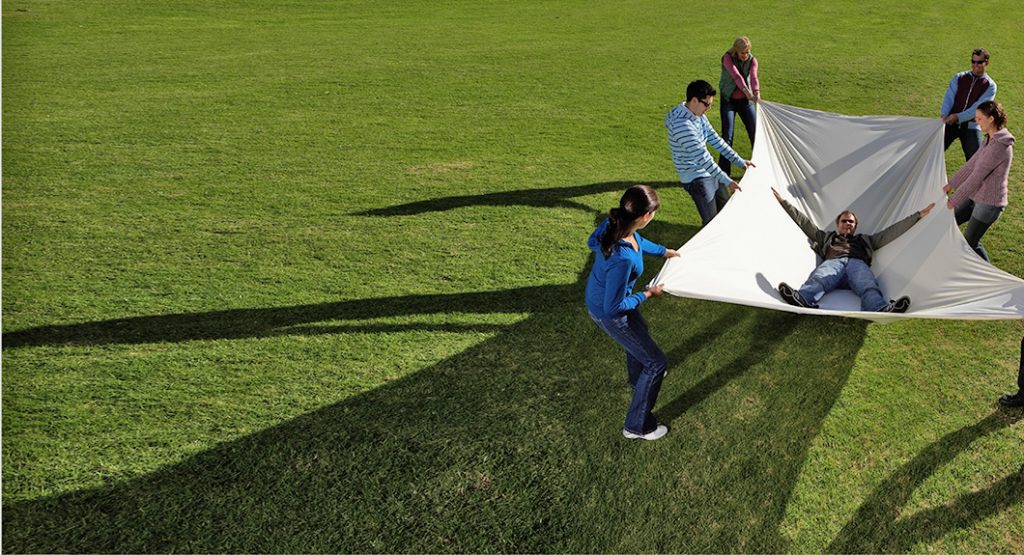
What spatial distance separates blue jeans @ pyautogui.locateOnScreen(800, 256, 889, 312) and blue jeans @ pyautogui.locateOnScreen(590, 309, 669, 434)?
172cm

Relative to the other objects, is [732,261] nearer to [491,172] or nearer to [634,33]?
[491,172]

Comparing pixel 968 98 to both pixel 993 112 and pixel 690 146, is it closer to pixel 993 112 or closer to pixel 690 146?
pixel 993 112

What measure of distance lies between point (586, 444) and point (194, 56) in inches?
511

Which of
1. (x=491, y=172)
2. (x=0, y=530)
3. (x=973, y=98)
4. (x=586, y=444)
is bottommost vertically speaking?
(x=0, y=530)

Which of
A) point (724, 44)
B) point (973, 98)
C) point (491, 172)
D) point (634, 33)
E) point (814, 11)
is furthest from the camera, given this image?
point (814, 11)

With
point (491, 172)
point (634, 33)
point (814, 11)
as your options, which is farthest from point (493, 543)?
point (814, 11)

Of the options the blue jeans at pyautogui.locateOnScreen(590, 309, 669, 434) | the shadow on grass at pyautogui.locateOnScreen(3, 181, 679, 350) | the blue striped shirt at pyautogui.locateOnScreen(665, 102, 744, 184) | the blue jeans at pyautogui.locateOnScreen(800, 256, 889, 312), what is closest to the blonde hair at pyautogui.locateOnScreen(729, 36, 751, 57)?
the blue striped shirt at pyautogui.locateOnScreen(665, 102, 744, 184)

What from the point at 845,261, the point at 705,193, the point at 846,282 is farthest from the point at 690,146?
the point at 846,282

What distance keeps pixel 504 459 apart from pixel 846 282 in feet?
10.4

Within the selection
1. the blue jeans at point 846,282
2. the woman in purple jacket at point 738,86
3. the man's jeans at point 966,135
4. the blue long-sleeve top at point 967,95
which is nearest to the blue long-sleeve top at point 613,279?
the blue jeans at point 846,282

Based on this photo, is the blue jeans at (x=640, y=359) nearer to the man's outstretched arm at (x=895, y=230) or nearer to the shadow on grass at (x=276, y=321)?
the shadow on grass at (x=276, y=321)

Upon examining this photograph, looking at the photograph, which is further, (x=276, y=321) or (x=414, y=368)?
(x=276, y=321)

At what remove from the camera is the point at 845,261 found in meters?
5.91

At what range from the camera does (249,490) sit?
435 centimetres
